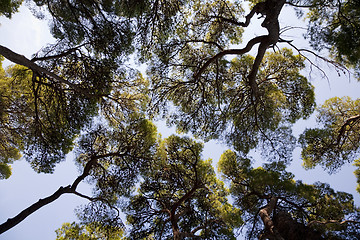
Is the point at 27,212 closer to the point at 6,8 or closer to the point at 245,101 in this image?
the point at 6,8

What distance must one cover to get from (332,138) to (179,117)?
653 cm

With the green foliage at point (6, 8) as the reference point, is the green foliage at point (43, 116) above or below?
below

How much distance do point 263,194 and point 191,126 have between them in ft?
13.9

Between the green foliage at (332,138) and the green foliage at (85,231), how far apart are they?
8724 mm

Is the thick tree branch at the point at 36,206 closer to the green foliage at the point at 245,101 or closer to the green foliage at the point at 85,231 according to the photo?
the green foliage at the point at 85,231

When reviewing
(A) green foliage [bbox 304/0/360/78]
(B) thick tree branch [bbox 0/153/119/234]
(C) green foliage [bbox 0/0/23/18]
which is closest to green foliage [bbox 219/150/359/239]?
(A) green foliage [bbox 304/0/360/78]

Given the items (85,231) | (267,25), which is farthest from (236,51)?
(85,231)

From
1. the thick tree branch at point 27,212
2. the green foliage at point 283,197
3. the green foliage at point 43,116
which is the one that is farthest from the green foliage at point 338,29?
the thick tree branch at point 27,212

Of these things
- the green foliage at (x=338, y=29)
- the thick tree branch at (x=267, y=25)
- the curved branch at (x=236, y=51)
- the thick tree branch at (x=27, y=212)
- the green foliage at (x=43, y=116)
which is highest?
the green foliage at (x=338, y=29)

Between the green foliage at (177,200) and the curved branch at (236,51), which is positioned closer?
the curved branch at (236,51)

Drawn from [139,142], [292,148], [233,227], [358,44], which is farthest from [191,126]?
[358,44]

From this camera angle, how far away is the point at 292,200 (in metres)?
7.53

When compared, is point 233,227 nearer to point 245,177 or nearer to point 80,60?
point 245,177

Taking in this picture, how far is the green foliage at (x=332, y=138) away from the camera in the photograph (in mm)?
7680
